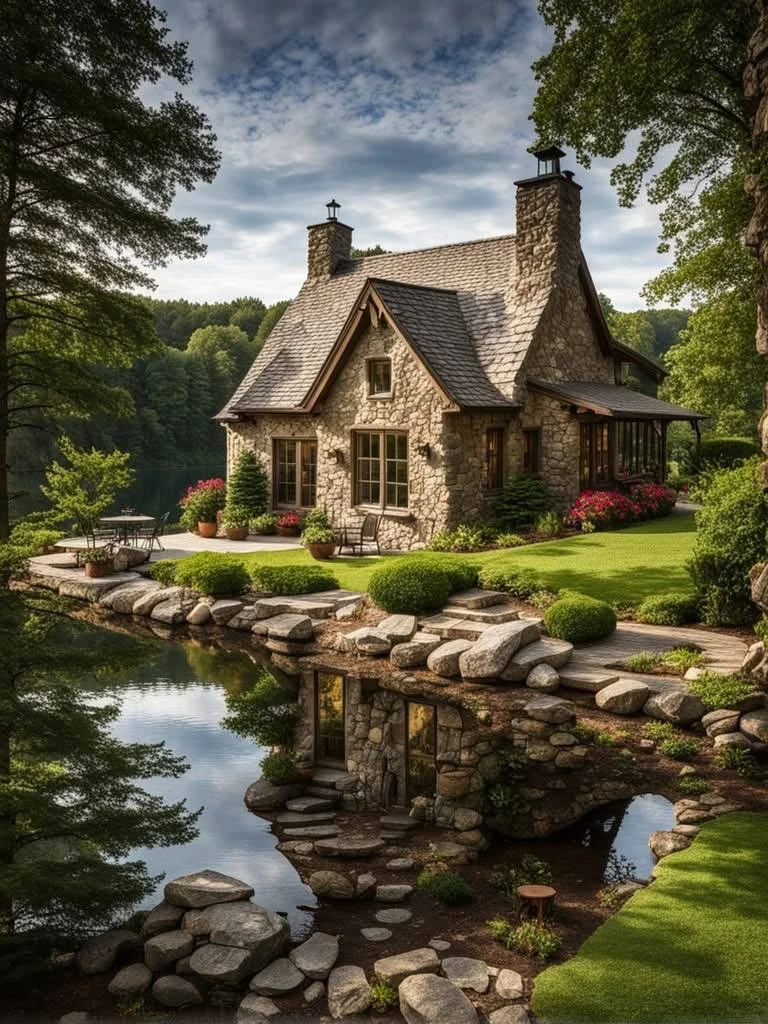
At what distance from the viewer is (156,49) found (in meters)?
8.84

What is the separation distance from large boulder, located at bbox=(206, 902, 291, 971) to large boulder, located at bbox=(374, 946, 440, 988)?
0.83 meters

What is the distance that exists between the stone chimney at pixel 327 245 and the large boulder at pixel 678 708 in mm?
20604

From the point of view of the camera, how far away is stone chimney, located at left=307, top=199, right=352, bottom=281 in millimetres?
26828

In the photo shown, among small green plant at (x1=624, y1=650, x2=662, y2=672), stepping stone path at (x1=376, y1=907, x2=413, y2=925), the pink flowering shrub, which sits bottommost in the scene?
stepping stone path at (x1=376, y1=907, x2=413, y2=925)

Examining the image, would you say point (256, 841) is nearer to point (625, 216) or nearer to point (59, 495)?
point (59, 495)

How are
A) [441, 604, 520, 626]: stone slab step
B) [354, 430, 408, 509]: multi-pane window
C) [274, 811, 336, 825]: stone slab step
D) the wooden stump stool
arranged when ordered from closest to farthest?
the wooden stump stool < [274, 811, 336, 825]: stone slab step < [441, 604, 520, 626]: stone slab step < [354, 430, 408, 509]: multi-pane window

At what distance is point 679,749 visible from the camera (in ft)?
30.0

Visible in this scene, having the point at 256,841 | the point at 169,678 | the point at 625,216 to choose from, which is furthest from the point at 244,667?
the point at 625,216

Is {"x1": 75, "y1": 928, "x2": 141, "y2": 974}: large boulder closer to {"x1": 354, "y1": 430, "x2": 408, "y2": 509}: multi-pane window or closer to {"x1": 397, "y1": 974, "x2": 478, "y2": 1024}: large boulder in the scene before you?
{"x1": 397, "y1": 974, "x2": 478, "y2": 1024}: large boulder

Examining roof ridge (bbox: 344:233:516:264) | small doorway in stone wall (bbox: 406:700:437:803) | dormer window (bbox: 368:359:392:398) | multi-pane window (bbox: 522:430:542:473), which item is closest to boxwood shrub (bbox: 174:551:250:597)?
dormer window (bbox: 368:359:392:398)

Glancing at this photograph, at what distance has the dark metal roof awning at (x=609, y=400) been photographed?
20484mm

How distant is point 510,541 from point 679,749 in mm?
10055

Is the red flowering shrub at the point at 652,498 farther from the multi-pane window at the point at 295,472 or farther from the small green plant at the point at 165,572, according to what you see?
the small green plant at the point at 165,572

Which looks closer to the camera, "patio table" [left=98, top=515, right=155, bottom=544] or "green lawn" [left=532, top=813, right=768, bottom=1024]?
"green lawn" [left=532, top=813, right=768, bottom=1024]
